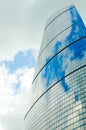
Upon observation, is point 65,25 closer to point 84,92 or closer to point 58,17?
point 58,17

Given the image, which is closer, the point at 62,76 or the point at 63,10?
the point at 62,76

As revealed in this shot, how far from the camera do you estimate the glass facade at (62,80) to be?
47.2 m

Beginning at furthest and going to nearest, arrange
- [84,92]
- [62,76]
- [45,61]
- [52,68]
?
[45,61]
[52,68]
[62,76]
[84,92]

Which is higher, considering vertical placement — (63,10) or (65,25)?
(63,10)

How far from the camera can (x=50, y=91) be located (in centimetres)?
5825

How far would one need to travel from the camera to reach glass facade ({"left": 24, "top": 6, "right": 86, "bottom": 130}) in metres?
47.2

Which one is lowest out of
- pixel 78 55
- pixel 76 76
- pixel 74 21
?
pixel 76 76

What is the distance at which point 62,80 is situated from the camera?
55438mm

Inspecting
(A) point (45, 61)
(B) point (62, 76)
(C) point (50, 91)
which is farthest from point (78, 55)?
(A) point (45, 61)

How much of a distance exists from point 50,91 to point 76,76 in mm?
8818

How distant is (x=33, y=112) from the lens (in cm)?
6388

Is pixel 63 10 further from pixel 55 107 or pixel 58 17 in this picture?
pixel 55 107

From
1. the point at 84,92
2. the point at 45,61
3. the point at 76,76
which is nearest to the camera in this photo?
the point at 84,92

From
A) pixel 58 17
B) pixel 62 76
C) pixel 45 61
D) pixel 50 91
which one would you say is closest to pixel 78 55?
pixel 62 76
